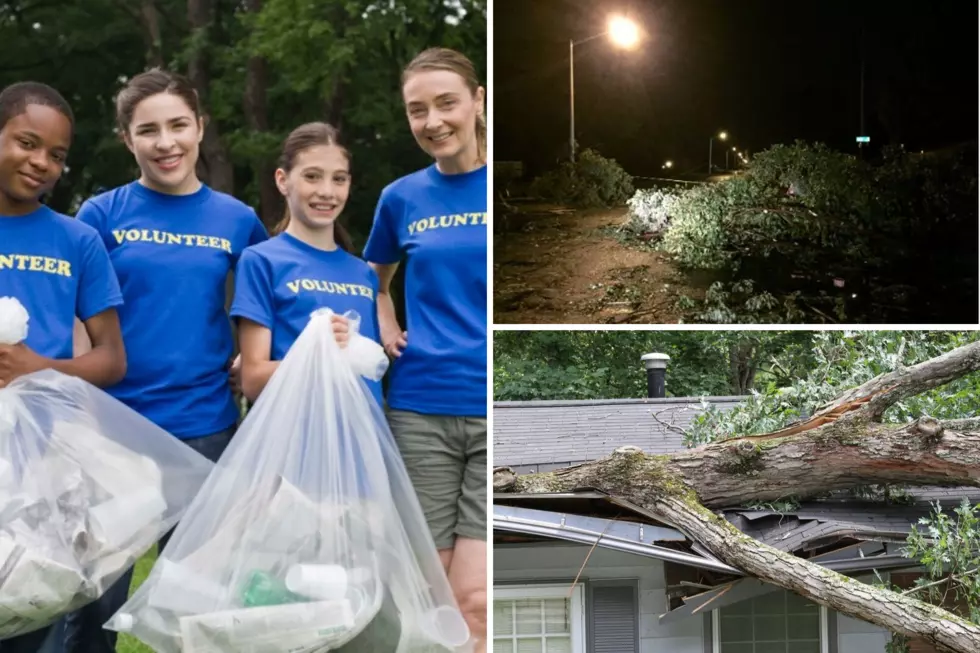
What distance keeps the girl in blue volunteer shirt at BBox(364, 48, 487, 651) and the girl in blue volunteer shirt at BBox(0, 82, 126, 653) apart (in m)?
0.68

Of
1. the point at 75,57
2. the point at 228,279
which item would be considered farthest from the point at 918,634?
the point at 75,57

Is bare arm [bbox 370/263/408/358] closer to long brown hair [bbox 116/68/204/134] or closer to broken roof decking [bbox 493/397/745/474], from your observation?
broken roof decking [bbox 493/397/745/474]

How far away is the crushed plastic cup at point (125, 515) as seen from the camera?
Result: 7.39 feet

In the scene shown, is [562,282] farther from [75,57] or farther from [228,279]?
[75,57]

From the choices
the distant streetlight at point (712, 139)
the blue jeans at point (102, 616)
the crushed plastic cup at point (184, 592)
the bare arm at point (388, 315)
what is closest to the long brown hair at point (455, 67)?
the bare arm at point (388, 315)

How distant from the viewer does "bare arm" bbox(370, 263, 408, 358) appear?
2.54m

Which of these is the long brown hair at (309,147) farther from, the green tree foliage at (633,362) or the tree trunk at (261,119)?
the green tree foliage at (633,362)

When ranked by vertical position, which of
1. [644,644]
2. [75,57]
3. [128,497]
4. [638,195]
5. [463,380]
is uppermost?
[75,57]

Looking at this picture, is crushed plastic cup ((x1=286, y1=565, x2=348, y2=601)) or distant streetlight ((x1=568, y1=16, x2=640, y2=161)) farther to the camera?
distant streetlight ((x1=568, y1=16, x2=640, y2=161))

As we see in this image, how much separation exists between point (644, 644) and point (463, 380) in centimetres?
96

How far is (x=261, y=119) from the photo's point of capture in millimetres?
2701

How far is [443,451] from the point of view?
8.38ft

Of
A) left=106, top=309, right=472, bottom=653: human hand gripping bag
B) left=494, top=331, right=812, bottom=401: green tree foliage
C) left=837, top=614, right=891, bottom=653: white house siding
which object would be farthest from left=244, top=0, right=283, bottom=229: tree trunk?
left=837, top=614, right=891, bottom=653: white house siding

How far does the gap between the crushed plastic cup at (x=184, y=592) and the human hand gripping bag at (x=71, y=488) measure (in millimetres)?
133
